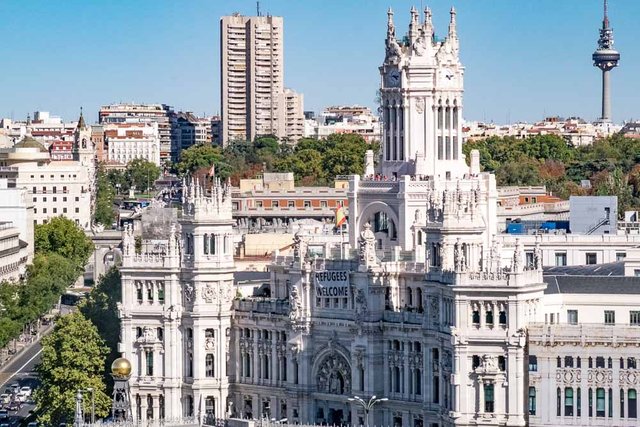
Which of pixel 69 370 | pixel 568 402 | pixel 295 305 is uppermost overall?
pixel 295 305

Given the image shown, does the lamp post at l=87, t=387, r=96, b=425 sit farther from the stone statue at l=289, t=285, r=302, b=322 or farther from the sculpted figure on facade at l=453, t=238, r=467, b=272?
the sculpted figure on facade at l=453, t=238, r=467, b=272

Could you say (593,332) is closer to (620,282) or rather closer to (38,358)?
(620,282)

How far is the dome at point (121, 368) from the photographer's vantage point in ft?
470

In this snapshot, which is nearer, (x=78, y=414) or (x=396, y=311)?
(x=78, y=414)

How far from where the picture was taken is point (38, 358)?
18900 cm

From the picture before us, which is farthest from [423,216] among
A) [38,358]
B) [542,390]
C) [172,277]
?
[38,358]

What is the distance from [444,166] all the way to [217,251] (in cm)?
1638

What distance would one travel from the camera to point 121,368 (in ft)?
470

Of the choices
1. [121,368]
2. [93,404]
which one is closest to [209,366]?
[93,404]

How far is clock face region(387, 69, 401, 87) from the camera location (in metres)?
156

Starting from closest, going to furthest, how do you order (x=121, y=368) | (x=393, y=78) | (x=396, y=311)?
1. (x=396, y=311)
2. (x=121, y=368)
3. (x=393, y=78)

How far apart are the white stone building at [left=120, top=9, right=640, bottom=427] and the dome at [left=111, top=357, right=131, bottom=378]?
21.1ft

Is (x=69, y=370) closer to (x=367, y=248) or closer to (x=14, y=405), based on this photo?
(x=14, y=405)

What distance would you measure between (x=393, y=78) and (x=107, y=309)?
88.2 ft
